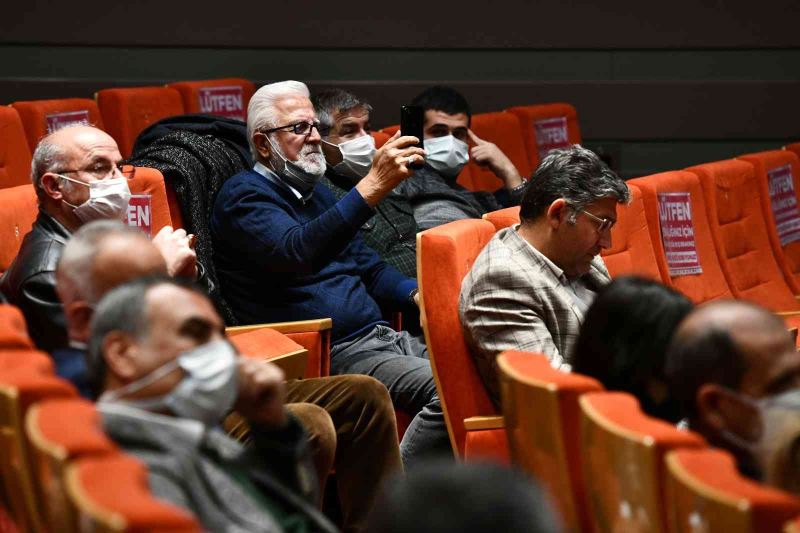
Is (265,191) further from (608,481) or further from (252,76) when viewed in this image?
(252,76)

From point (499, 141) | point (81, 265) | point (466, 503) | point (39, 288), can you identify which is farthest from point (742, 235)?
point (466, 503)

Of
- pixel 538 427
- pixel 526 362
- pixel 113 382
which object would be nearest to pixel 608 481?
pixel 538 427

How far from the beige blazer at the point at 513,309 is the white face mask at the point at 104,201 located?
2.27 ft

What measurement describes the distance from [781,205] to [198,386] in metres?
3.05

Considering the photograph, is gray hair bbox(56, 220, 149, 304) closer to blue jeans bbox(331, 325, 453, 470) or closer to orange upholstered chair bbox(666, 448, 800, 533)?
orange upholstered chair bbox(666, 448, 800, 533)

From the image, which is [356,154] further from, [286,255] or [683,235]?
[683,235]

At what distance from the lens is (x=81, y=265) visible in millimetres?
1853

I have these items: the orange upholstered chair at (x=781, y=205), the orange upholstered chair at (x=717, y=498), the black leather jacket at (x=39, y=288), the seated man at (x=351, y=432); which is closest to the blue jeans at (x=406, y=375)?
the seated man at (x=351, y=432)

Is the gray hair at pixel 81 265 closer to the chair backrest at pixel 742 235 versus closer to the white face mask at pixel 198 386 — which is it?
the white face mask at pixel 198 386

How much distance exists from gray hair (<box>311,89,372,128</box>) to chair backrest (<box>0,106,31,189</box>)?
98 cm

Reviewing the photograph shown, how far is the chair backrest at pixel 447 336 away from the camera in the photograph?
255 centimetres

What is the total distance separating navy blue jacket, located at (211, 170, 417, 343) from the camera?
9.55 ft

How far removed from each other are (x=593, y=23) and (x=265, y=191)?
3.02 metres

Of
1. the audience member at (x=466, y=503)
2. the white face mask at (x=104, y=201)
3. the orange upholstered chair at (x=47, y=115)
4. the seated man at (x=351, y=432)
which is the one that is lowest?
the seated man at (x=351, y=432)
